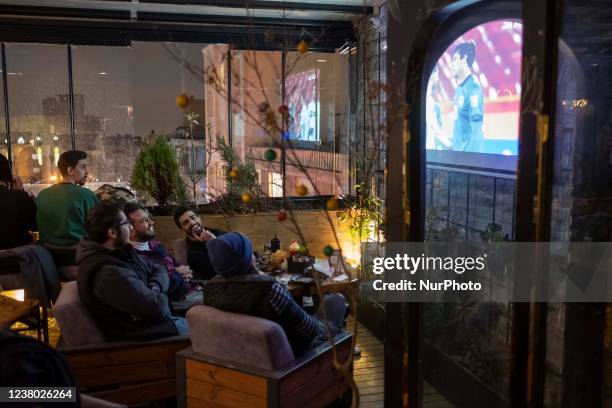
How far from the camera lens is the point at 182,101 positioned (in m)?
1.48

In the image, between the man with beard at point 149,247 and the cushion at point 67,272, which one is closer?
the man with beard at point 149,247

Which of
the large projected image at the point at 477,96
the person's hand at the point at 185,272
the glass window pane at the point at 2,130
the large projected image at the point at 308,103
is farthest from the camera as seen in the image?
the large projected image at the point at 308,103

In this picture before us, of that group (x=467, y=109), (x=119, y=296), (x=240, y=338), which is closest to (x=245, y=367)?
(x=240, y=338)

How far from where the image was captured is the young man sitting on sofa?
271 cm

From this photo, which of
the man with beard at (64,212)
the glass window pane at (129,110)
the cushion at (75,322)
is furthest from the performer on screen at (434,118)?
the glass window pane at (129,110)

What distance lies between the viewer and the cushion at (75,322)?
3.05 metres

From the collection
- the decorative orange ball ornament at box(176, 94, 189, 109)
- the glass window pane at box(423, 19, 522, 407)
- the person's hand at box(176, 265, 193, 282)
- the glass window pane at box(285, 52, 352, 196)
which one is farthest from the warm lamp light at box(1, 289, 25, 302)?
the decorative orange ball ornament at box(176, 94, 189, 109)

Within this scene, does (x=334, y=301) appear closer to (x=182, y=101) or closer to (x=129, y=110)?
(x=182, y=101)

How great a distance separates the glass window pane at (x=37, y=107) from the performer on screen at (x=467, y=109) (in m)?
5.45

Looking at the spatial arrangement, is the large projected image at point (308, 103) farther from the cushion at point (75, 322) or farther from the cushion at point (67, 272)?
the cushion at point (75, 322)

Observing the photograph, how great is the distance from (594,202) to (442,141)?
637mm

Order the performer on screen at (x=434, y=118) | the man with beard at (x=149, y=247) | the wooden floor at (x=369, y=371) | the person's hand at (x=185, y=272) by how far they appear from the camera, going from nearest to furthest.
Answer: the performer on screen at (x=434, y=118), the wooden floor at (x=369, y=371), the man with beard at (x=149, y=247), the person's hand at (x=185, y=272)

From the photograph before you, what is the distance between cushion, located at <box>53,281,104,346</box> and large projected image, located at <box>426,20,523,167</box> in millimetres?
2035

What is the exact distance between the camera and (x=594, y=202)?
2.08m
